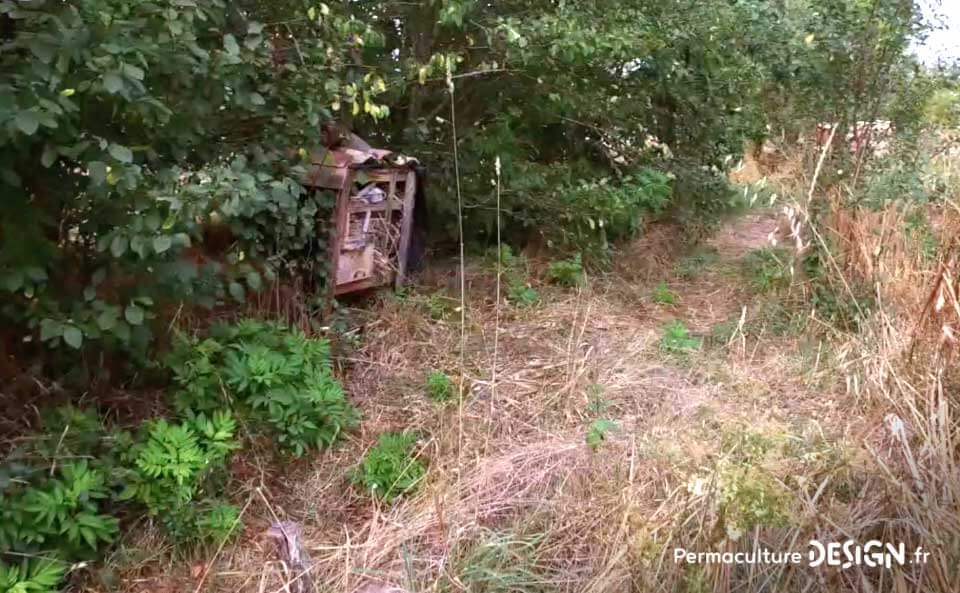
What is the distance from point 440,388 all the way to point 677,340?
1.35 m

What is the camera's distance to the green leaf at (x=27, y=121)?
1.83 m

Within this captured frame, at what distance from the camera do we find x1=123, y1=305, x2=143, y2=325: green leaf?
2.25m

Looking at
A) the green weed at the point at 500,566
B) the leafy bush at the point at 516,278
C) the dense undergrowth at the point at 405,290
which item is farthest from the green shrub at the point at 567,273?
the green weed at the point at 500,566

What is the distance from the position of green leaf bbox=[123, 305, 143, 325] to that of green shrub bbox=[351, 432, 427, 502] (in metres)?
0.98

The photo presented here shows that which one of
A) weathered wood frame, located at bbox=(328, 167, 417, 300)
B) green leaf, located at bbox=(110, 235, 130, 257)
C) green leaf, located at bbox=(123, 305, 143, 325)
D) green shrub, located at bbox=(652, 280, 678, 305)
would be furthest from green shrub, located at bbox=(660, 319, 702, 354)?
green leaf, located at bbox=(110, 235, 130, 257)

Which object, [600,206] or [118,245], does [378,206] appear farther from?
[118,245]

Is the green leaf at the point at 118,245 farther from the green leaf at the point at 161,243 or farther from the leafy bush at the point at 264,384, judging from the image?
the leafy bush at the point at 264,384

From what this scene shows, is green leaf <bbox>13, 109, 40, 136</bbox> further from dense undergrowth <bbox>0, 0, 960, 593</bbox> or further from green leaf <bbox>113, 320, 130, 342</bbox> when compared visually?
green leaf <bbox>113, 320, 130, 342</bbox>

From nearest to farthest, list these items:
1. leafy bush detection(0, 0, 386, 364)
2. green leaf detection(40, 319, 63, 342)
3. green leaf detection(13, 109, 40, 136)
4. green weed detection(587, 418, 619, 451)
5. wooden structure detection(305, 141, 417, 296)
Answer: green leaf detection(13, 109, 40, 136)
leafy bush detection(0, 0, 386, 364)
green leaf detection(40, 319, 63, 342)
green weed detection(587, 418, 619, 451)
wooden structure detection(305, 141, 417, 296)

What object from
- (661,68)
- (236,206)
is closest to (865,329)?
(661,68)

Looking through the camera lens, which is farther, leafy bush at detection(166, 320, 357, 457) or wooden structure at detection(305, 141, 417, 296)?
wooden structure at detection(305, 141, 417, 296)

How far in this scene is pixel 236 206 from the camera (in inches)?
91.5

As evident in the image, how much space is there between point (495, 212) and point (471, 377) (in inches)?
60.2

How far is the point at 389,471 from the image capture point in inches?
113
